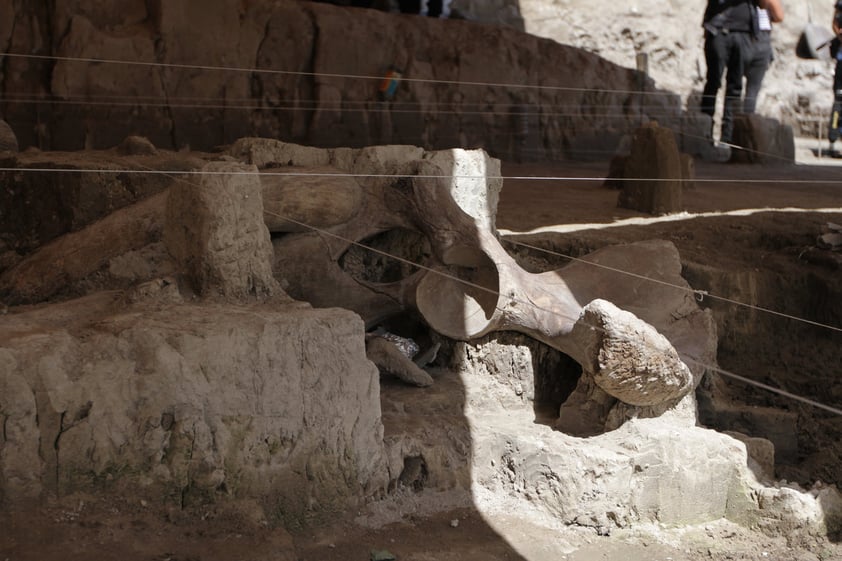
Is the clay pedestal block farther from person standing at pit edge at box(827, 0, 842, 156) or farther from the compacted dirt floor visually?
person standing at pit edge at box(827, 0, 842, 156)

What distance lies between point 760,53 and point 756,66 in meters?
0.20

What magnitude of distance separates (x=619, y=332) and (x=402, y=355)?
114 centimetres

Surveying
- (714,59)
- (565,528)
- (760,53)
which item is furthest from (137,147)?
(760,53)

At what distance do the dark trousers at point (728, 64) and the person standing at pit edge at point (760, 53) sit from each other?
0.36ft

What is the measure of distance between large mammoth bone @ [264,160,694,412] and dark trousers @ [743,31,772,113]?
7112 mm

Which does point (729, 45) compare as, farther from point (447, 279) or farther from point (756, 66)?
point (447, 279)

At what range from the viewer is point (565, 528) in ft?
14.1

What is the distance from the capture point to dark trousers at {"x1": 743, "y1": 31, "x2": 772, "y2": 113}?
11445 millimetres

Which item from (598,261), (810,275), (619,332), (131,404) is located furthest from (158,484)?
(810,275)

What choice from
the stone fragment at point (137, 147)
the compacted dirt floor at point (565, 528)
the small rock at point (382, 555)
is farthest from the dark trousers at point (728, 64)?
the small rock at point (382, 555)

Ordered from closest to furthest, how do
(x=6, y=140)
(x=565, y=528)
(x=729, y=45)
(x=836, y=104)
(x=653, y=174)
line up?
(x=565, y=528)
(x=6, y=140)
(x=653, y=174)
(x=729, y=45)
(x=836, y=104)

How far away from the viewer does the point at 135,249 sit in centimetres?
450

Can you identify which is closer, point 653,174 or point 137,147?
point 137,147

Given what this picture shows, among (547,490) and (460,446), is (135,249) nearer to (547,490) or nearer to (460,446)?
(460,446)
